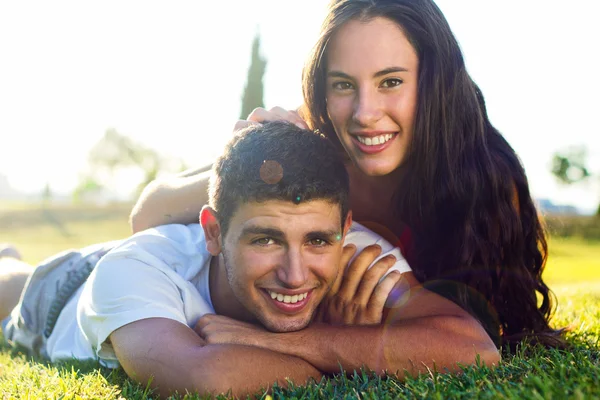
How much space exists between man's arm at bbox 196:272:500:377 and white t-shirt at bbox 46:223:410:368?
300mm

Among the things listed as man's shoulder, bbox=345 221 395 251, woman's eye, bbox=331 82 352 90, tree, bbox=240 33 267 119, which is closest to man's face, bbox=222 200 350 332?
man's shoulder, bbox=345 221 395 251

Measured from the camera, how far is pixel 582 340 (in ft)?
13.5

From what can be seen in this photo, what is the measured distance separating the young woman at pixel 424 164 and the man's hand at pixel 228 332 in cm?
130

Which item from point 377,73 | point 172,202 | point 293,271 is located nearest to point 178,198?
point 172,202

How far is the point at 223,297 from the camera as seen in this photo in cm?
383

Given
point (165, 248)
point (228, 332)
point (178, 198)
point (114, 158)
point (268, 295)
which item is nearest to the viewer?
point (228, 332)

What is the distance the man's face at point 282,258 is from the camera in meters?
3.33

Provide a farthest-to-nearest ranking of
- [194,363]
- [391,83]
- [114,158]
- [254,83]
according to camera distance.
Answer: [114,158]
[254,83]
[391,83]
[194,363]

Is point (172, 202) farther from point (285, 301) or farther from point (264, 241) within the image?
point (285, 301)

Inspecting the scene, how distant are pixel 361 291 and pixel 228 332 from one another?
91 centimetres

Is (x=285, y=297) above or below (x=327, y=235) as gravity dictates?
below

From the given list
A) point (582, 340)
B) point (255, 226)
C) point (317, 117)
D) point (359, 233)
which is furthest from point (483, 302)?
point (255, 226)

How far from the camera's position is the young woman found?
4.16 m

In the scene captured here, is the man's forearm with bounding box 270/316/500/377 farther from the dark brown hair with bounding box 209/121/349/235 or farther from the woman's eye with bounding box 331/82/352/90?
the woman's eye with bounding box 331/82/352/90
